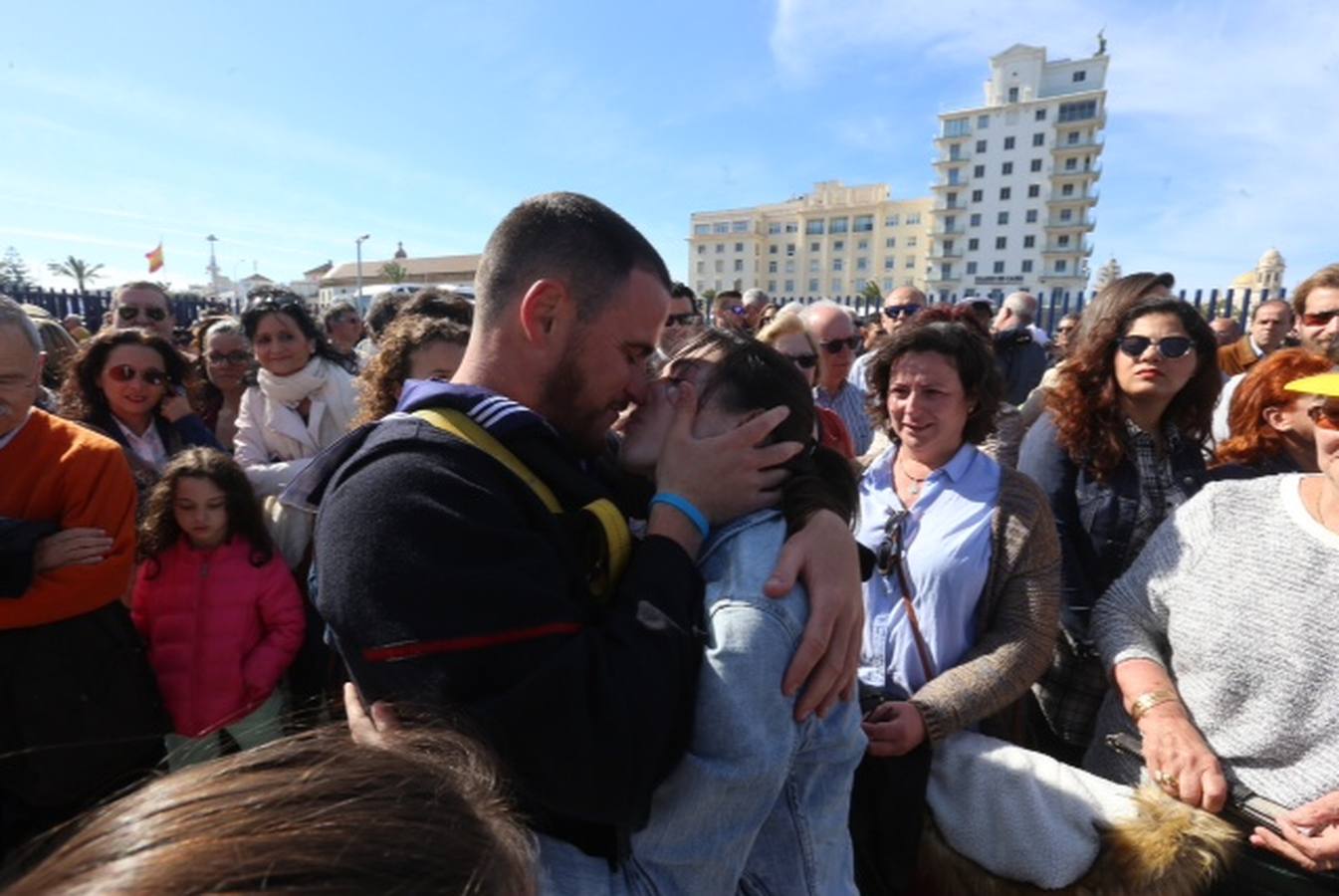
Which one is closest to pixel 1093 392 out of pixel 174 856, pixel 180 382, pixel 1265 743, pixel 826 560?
pixel 1265 743

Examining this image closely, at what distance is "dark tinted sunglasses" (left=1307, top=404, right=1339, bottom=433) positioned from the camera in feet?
6.34

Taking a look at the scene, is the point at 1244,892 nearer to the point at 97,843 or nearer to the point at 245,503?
→ the point at 97,843

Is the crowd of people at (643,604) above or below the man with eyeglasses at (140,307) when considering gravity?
below

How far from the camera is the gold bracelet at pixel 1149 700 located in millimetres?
2053

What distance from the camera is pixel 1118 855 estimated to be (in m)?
1.83

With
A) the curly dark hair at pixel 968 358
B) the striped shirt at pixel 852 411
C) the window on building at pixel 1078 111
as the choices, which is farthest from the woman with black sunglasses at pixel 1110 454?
the window on building at pixel 1078 111

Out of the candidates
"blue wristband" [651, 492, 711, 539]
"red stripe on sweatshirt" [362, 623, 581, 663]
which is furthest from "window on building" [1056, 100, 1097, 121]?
"red stripe on sweatshirt" [362, 623, 581, 663]

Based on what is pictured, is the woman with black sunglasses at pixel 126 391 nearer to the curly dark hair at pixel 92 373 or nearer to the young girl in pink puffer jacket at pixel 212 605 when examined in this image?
the curly dark hair at pixel 92 373

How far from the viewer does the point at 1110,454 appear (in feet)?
9.04

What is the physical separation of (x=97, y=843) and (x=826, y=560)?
1013mm

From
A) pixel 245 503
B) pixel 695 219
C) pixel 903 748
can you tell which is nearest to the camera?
pixel 903 748

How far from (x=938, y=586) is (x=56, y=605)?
293 centimetres

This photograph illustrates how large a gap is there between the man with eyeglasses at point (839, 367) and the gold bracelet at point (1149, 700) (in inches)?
109

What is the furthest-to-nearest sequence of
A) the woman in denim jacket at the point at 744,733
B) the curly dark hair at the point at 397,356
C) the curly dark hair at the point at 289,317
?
the curly dark hair at the point at 289,317, the curly dark hair at the point at 397,356, the woman in denim jacket at the point at 744,733
